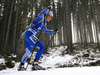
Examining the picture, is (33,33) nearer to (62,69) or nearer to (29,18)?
(62,69)

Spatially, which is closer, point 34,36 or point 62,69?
point 62,69

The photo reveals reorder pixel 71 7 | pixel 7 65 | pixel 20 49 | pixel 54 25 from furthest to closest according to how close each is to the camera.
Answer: pixel 54 25 → pixel 71 7 → pixel 20 49 → pixel 7 65

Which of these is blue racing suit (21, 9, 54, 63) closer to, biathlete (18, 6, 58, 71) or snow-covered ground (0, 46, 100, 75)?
biathlete (18, 6, 58, 71)

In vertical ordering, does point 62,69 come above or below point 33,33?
below

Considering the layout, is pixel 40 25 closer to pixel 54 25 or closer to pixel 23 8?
pixel 23 8

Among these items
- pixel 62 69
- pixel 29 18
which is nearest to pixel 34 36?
pixel 62 69

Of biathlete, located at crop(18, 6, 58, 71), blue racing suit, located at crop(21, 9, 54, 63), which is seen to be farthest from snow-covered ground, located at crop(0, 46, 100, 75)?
blue racing suit, located at crop(21, 9, 54, 63)

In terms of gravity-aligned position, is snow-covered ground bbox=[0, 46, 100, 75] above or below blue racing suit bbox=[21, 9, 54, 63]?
below

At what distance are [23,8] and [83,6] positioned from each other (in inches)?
578

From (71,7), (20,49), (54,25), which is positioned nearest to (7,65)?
(20,49)

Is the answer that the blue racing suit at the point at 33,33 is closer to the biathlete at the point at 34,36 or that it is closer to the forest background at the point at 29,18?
the biathlete at the point at 34,36

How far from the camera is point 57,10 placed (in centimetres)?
2800

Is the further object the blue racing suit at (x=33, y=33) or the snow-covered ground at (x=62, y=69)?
the blue racing suit at (x=33, y=33)

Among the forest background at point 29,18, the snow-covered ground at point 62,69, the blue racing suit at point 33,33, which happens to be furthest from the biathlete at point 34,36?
the forest background at point 29,18
